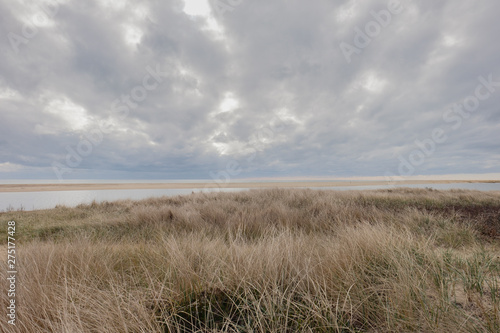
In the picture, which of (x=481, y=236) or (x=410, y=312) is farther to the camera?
(x=481, y=236)

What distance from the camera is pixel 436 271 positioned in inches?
92.2

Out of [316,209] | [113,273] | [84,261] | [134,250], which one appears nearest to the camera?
[113,273]

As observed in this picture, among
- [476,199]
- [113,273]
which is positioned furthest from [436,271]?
[476,199]

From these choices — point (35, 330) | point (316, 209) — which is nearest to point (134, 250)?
point (35, 330)

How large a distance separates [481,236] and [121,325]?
729cm

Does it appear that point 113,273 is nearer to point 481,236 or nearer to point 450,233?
point 450,233

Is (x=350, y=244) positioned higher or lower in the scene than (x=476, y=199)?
higher

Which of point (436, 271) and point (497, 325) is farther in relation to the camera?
point (436, 271)

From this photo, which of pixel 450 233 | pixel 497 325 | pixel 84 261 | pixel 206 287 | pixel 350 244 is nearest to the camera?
pixel 497 325

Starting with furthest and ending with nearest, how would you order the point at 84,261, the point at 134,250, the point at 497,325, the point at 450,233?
the point at 450,233, the point at 134,250, the point at 84,261, the point at 497,325

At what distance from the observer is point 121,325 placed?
5.55 feet

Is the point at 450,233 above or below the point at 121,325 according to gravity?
below

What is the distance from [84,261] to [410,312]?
3.78 metres

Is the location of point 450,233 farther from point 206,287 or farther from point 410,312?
point 206,287
